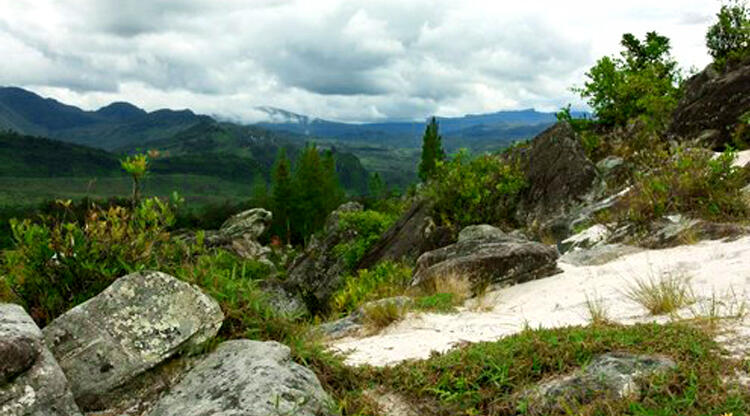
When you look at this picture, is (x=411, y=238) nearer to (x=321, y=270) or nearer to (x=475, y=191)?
(x=475, y=191)

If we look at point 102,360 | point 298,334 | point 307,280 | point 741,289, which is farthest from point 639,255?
point 307,280

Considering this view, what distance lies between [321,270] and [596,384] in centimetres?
2102

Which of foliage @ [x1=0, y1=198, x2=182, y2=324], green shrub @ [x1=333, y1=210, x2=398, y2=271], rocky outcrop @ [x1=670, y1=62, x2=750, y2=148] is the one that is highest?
rocky outcrop @ [x1=670, y1=62, x2=750, y2=148]

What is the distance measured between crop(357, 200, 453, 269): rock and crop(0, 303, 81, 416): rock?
13.2 meters

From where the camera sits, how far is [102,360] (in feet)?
18.8

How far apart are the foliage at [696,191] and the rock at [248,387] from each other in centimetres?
1072

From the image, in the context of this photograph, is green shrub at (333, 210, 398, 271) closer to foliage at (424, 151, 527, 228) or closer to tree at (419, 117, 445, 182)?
foliage at (424, 151, 527, 228)

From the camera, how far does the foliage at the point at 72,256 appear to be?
257 inches

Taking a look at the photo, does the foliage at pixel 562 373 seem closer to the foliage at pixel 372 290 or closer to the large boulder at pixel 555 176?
the foliage at pixel 372 290

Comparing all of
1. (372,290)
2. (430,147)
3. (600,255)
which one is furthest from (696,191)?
(430,147)

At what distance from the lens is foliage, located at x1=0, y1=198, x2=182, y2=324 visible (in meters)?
6.53

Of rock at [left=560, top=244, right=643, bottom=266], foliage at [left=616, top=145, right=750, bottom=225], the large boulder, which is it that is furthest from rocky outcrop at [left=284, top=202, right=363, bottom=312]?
foliage at [left=616, top=145, right=750, bottom=225]

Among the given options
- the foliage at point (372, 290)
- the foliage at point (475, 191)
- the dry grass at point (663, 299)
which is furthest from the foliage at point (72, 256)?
the foliage at point (475, 191)

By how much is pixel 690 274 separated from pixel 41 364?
386 inches
